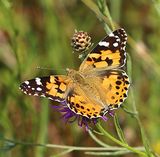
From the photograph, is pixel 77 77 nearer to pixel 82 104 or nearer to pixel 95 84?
→ pixel 95 84

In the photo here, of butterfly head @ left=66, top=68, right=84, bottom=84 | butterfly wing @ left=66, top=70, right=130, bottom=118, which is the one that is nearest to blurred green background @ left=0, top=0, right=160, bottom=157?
butterfly head @ left=66, top=68, right=84, bottom=84

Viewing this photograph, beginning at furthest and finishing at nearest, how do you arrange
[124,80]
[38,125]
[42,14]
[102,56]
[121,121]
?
[42,14] → [121,121] → [38,125] → [102,56] → [124,80]

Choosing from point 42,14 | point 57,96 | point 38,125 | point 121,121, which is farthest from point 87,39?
point 42,14

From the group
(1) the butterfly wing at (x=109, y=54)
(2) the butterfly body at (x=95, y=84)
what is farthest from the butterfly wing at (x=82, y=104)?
(1) the butterfly wing at (x=109, y=54)

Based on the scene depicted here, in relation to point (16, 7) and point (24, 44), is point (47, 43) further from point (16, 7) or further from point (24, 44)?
point (16, 7)

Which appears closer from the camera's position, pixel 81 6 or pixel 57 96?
pixel 57 96

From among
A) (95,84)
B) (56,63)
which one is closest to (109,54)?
(95,84)
